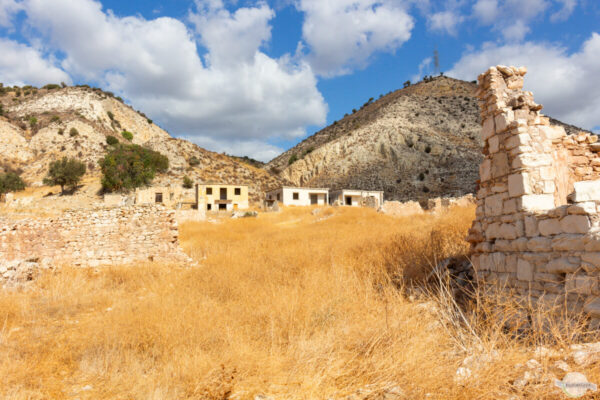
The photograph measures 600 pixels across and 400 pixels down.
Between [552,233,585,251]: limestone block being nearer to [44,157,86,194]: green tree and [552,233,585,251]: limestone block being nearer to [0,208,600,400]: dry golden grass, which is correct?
[0,208,600,400]: dry golden grass

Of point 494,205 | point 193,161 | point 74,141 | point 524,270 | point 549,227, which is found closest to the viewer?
point 549,227

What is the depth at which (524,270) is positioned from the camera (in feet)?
15.6

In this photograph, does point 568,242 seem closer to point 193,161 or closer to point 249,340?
point 249,340

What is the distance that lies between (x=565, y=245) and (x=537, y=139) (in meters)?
1.98

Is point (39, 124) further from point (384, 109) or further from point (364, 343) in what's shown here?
point (364, 343)

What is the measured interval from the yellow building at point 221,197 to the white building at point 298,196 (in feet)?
14.0

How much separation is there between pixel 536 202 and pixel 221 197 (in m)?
39.3

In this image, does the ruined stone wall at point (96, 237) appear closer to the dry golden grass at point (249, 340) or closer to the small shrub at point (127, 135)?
the dry golden grass at point (249, 340)

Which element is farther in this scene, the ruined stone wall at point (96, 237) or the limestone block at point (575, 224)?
the ruined stone wall at point (96, 237)

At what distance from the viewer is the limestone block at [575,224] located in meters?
4.02

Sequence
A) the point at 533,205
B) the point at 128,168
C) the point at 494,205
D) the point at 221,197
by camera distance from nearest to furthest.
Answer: the point at 533,205 → the point at 494,205 → the point at 221,197 → the point at 128,168

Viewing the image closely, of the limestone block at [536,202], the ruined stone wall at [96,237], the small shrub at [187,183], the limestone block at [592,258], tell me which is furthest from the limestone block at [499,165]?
the small shrub at [187,183]

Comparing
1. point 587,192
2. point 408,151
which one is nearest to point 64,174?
point 587,192

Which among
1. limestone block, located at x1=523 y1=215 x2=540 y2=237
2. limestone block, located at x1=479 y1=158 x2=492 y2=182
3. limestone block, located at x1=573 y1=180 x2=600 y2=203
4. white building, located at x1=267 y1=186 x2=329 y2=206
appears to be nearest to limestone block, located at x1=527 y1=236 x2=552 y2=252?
limestone block, located at x1=523 y1=215 x2=540 y2=237
